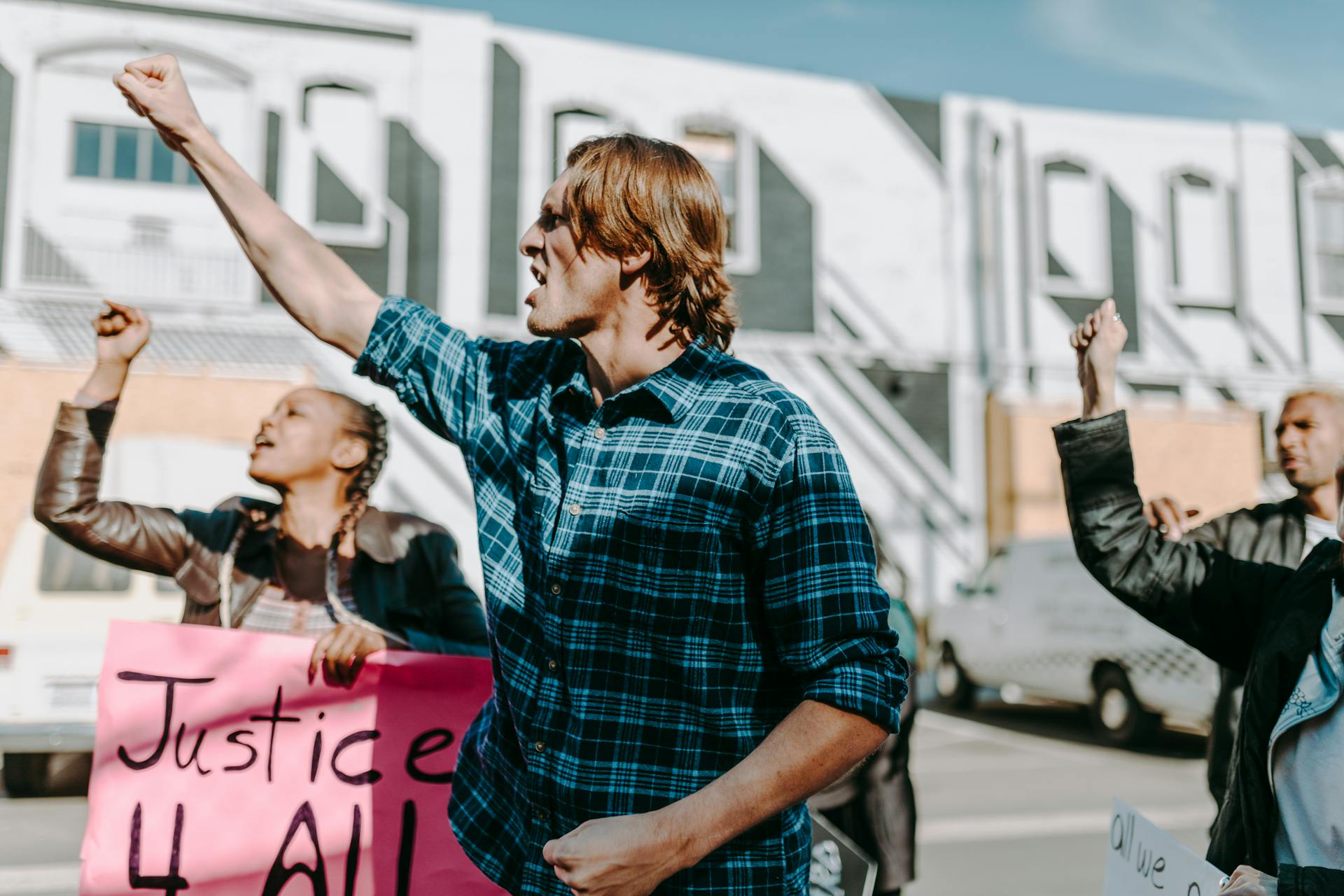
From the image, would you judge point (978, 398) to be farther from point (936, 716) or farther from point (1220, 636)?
point (1220, 636)

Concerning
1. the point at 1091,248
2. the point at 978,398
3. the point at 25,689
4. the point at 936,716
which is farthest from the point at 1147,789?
the point at 1091,248

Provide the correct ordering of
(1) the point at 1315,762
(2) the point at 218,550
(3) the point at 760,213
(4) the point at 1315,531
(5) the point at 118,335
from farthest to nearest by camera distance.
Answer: (3) the point at 760,213, (4) the point at 1315,531, (2) the point at 218,550, (5) the point at 118,335, (1) the point at 1315,762

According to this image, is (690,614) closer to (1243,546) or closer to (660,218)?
(660,218)

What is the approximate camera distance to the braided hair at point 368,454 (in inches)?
134

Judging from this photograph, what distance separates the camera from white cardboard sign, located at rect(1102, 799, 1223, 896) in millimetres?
2184

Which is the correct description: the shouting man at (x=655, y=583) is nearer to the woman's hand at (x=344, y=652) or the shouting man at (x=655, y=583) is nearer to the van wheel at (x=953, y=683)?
the woman's hand at (x=344, y=652)

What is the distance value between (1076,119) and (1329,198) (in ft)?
14.9

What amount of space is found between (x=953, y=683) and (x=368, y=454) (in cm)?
1056

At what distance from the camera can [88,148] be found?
14.1 meters

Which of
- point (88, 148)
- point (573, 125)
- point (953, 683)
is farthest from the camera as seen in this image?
point (573, 125)

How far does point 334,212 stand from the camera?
14734 millimetres

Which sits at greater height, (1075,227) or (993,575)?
(1075,227)

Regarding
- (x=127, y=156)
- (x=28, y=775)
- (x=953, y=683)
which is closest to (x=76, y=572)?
(x=28, y=775)

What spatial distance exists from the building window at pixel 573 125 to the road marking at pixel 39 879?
11551mm
